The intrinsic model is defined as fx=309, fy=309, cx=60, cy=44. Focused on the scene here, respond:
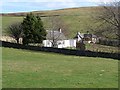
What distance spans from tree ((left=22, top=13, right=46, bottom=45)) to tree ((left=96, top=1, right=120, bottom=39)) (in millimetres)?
18983

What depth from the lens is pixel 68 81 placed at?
1606 centimetres

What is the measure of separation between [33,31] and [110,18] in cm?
2262

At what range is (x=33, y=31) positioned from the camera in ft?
246

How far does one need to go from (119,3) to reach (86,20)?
64.5m

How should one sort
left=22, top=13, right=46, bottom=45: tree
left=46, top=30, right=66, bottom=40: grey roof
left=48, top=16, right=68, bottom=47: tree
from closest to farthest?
left=22, top=13, right=46, bottom=45: tree, left=48, top=16, right=68, bottom=47: tree, left=46, top=30, right=66, bottom=40: grey roof

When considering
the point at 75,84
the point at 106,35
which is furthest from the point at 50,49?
the point at 75,84

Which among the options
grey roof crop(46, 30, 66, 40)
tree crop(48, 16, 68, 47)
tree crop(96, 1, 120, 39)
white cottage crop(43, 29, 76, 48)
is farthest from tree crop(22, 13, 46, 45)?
tree crop(96, 1, 120, 39)

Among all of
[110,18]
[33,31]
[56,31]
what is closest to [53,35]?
[56,31]

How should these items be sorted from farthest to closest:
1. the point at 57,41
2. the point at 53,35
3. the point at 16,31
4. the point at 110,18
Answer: the point at 16,31 → the point at 57,41 → the point at 53,35 → the point at 110,18

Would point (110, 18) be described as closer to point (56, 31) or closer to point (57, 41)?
point (57, 41)

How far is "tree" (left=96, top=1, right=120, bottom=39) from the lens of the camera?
190 ft

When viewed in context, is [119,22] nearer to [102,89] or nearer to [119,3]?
[119,3]

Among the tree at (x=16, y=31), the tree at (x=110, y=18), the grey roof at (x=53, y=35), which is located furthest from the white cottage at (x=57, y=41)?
the tree at (x=110, y=18)

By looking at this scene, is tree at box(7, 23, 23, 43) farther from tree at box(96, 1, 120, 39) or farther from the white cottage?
tree at box(96, 1, 120, 39)
